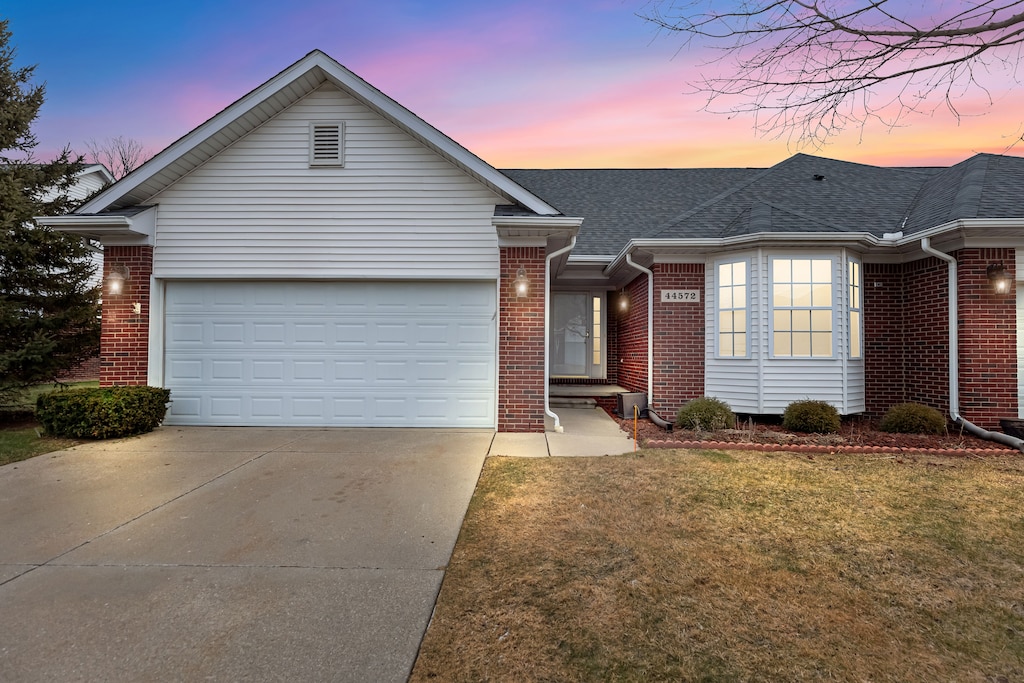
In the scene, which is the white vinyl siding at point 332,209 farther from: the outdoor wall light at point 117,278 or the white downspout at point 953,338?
the white downspout at point 953,338

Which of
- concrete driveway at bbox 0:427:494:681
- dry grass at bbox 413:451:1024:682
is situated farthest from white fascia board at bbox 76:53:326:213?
dry grass at bbox 413:451:1024:682

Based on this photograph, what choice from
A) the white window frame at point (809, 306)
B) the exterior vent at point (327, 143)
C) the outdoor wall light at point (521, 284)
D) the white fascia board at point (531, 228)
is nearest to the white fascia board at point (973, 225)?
the white window frame at point (809, 306)

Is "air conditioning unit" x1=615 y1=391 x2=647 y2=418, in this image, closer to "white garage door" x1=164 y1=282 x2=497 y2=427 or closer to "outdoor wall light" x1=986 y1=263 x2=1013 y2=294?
"white garage door" x1=164 y1=282 x2=497 y2=427

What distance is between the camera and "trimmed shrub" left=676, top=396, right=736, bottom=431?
7.93 metres

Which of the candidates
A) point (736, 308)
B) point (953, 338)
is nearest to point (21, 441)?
point (736, 308)

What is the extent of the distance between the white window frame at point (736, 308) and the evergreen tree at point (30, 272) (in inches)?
471

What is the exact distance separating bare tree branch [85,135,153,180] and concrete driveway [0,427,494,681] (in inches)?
1322

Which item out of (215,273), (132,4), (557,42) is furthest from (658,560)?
(132,4)

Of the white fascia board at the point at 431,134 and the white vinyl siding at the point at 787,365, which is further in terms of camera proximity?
the white vinyl siding at the point at 787,365

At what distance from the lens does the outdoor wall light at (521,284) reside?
25.4ft

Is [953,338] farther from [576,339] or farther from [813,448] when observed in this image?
[576,339]

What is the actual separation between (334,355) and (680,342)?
6.41 metres

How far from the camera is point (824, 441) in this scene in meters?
7.12

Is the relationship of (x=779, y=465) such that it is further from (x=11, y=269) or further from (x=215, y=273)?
(x=11, y=269)
